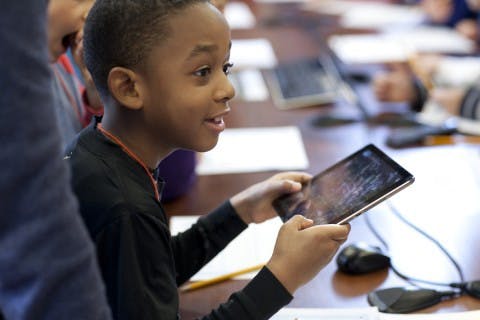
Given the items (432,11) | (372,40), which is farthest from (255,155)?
(432,11)

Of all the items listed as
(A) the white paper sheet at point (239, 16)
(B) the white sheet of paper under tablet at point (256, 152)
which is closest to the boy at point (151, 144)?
(B) the white sheet of paper under tablet at point (256, 152)

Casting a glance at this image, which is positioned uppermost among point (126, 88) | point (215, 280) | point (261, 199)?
point (126, 88)

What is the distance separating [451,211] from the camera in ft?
3.79

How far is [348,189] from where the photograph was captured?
90 cm

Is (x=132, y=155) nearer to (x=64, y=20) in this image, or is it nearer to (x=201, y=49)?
(x=201, y=49)

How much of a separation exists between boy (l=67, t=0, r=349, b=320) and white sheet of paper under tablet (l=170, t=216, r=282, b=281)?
220 mm

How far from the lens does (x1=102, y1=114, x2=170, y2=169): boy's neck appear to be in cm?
81

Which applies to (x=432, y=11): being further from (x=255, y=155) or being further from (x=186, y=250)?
(x=186, y=250)

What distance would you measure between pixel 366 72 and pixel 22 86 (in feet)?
5.58

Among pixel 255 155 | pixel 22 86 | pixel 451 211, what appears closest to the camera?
pixel 22 86

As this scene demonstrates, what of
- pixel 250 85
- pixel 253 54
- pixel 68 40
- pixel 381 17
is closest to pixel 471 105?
pixel 250 85

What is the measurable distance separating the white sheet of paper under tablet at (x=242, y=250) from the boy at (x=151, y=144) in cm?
22

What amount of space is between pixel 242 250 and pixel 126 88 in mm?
392

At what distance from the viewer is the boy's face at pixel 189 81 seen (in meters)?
0.77
